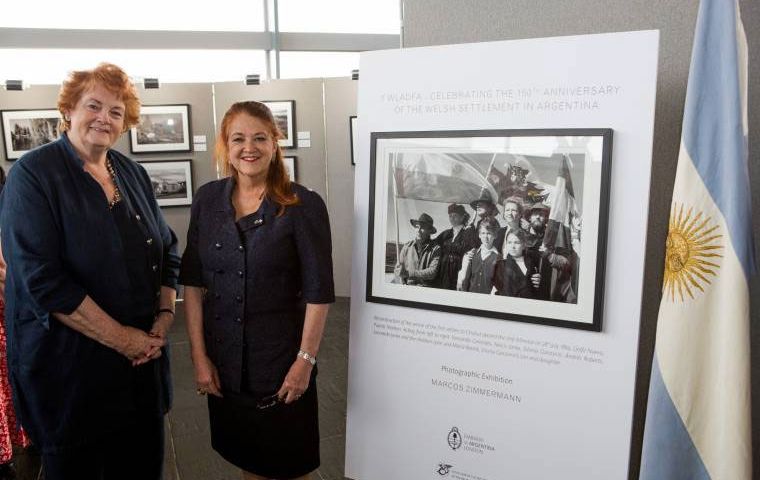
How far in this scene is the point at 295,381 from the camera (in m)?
2.17

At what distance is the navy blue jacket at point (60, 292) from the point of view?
200 cm

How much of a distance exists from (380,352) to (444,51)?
114 cm

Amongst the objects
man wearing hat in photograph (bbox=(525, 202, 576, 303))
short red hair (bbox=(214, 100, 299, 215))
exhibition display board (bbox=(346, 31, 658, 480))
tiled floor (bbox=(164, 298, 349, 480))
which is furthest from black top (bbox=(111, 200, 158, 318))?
tiled floor (bbox=(164, 298, 349, 480))

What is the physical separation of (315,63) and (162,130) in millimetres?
2456

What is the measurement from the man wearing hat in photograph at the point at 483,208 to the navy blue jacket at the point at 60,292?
4.10 feet

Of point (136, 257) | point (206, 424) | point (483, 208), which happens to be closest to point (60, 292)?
point (136, 257)

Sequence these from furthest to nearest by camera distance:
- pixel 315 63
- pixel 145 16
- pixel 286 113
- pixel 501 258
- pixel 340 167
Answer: pixel 315 63, pixel 145 16, pixel 340 167, pixel 286 113, pixel 501 258

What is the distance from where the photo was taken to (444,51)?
2121mm

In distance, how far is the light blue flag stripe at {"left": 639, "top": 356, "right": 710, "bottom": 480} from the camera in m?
1.81

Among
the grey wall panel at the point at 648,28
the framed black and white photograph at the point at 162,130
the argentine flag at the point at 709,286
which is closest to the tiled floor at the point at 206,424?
the grey wall panel at the point at 648,28

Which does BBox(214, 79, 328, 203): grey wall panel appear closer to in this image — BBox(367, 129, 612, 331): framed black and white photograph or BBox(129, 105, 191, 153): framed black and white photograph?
BBox(129, 105, 191, 153): framed black and white photograph

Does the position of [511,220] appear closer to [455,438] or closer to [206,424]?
[455,438]

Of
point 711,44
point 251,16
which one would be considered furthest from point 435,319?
point 251,16

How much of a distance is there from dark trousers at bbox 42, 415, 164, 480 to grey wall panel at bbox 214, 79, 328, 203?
497 centimetres
